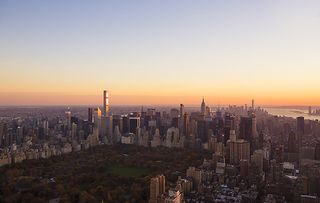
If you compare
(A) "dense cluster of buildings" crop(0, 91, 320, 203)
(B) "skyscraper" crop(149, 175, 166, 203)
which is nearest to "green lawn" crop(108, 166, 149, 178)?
(A) "dense cluster of buildings" crop(0, 91, 320, 203)

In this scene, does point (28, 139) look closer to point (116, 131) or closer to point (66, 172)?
point (116, 131)

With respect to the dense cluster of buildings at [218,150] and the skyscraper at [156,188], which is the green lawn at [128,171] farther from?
the skyscraper at [156,188]

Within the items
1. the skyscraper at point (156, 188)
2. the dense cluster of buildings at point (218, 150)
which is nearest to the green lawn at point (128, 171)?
the dense cluster of buildings at point (218, 150)

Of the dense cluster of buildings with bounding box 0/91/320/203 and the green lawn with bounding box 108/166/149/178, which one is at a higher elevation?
the dense cluster of buildings with bounding box 0/91/320/203

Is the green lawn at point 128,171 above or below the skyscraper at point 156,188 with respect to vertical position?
below

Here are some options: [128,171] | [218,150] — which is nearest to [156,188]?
[128,171]

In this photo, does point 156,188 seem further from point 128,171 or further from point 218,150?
point 218,150

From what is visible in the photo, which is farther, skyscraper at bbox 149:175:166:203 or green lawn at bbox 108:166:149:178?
green lawn at bbox 108:166:149:178

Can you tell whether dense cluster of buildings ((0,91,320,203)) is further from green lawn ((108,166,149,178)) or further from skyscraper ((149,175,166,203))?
green lawn ((108,166,149,178))
